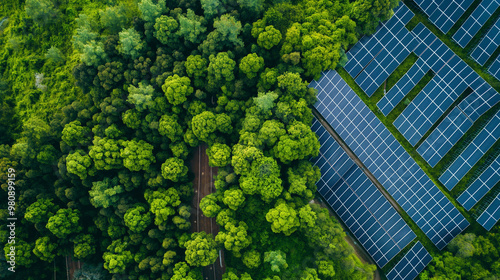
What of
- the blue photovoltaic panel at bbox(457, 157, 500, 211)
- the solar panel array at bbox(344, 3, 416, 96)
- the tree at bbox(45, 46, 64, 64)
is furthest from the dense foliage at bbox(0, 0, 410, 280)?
the blue photovoltaic panel at bbox(457, 157, 500, 211)

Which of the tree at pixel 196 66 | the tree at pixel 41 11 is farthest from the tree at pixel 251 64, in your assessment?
the tree at pixel 41 11

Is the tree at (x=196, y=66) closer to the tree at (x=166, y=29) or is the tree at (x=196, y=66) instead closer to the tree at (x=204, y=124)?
the tree at (x=166, y=29)

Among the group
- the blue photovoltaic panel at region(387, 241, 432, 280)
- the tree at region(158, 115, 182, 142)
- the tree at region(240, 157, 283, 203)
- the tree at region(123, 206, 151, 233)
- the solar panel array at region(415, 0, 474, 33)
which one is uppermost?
the solar panel array at region(415, 0, 474, 33)

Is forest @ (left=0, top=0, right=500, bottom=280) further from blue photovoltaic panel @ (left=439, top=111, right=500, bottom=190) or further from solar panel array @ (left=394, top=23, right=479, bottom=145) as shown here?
blue photovoltaic panel @ (left=439, top=111, right=500, bottom=190)

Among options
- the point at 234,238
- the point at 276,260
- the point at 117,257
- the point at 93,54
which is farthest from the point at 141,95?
the point at 276,260

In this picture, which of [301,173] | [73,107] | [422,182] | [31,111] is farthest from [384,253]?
[31,111]

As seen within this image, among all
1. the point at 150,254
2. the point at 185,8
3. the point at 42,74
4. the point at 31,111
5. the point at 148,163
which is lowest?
the point at 150,254

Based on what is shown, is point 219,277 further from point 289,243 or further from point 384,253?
point 384,253

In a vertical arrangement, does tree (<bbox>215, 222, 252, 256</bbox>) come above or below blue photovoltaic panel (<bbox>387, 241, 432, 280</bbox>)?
above
